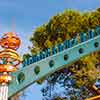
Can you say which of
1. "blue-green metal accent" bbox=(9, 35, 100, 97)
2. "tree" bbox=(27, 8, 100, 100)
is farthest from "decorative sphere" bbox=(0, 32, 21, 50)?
"tree" bbox=(27, 8, 100, 100)

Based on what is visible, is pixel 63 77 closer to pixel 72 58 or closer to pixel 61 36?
pixel 61 36

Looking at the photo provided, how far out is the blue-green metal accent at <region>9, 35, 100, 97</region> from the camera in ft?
34.5

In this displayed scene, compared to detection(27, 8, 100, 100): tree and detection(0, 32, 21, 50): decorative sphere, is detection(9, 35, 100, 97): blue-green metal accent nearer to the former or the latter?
detection(0, 32, 21, 50): decorative sphere

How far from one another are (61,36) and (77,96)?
324 cm

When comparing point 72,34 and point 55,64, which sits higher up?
point 72,34

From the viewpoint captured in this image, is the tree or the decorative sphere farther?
the tree

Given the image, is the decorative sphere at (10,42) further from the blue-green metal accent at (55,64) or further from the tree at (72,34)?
the tree at (72,34)

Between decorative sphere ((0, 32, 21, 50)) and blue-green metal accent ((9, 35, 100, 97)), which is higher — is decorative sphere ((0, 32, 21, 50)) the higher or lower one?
the higher one

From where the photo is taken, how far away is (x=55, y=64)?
35.1 ft

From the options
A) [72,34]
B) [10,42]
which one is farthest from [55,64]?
[72,34]

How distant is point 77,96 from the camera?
1939cm

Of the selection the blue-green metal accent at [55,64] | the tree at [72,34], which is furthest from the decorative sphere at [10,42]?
the tree at [72,34]

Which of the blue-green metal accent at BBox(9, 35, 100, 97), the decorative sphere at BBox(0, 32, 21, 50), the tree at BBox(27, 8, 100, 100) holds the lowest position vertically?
the blue-green metal accent at BBox(9, 35, 100, 97)

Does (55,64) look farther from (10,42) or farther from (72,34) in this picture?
(72,34)
